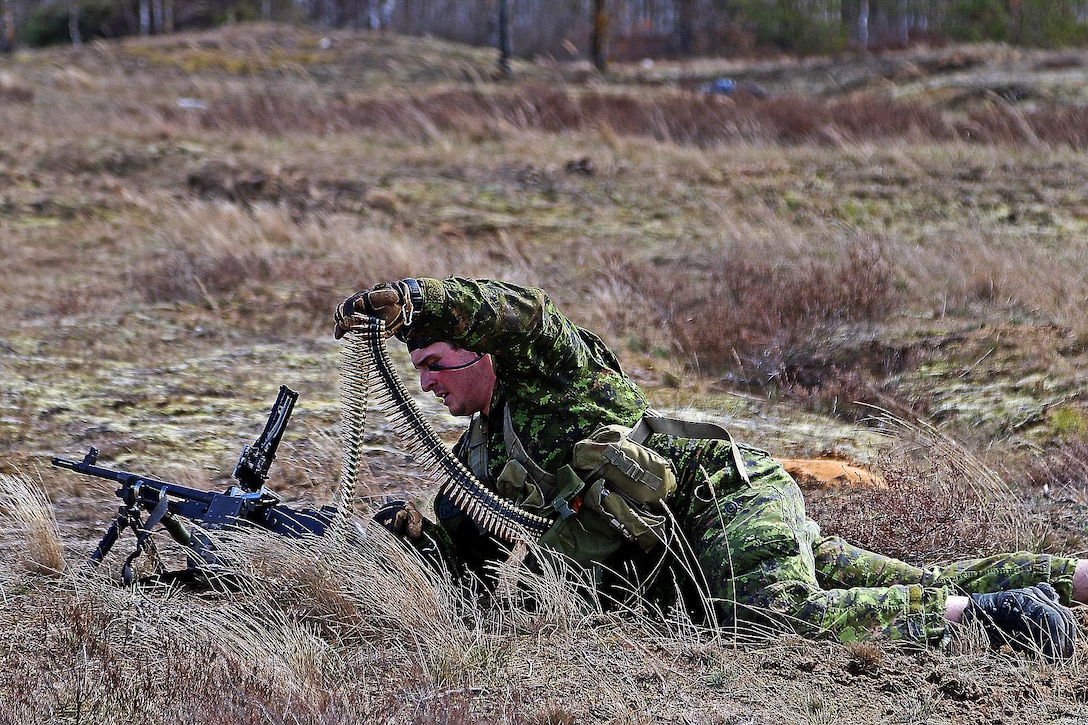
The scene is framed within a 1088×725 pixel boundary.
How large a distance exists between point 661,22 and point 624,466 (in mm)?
49211

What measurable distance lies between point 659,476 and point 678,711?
0.79 m

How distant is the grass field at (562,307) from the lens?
352 centimetres

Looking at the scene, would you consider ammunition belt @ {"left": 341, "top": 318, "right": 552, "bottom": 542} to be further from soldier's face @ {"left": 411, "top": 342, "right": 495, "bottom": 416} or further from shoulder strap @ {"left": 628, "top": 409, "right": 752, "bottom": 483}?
shoulder strap @ {"left": 628, "top": 409, "right": 752, "bottom": 483}

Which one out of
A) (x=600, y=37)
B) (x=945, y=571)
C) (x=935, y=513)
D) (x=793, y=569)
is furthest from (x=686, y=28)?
(x=793, y=569)

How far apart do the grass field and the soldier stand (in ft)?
0.49

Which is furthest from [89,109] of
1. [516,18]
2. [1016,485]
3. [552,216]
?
[516,18]

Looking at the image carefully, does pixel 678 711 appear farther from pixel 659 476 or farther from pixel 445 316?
pixel 445 316

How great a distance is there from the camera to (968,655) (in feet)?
12.0

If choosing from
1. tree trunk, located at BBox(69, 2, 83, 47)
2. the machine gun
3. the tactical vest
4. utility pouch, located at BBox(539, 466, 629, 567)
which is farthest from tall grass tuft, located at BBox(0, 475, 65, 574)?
tree trunk, located at BBox(69, 2, 83, 47)

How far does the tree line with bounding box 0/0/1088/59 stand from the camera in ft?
123

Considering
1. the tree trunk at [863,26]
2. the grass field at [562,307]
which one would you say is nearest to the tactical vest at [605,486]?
the grass field at [562,307]

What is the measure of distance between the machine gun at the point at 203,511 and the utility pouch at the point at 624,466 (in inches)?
39.1

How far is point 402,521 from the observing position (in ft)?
13.5

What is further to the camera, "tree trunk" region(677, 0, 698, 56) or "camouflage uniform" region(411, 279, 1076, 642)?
"tree trunk" region(677, 0, 698, 56)
